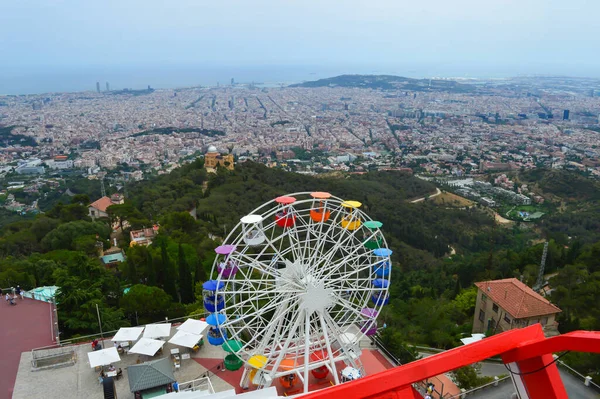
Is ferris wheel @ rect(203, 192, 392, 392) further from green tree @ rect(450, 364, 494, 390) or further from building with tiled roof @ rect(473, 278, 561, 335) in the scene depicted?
building with tiled roof @ rect(473, 278, 561, 335)

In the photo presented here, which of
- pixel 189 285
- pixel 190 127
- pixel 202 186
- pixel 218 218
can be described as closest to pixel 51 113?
pixel 190 127

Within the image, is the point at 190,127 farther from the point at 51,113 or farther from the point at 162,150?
the point at 51,113

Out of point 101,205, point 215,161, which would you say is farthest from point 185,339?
point 215,161

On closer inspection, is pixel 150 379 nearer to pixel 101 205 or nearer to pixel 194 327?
pixel 194 327

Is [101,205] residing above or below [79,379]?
below

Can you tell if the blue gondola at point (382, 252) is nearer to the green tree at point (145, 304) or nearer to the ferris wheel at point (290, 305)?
the ferris wheel at point (290, 305)

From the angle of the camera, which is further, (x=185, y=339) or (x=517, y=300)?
(x=517, y=300)

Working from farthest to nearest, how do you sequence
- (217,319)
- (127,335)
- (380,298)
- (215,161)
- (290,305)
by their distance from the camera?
1. (215,161)
2. (127,335)
3. (380,298)
4. (290,305)
5. (217,319)

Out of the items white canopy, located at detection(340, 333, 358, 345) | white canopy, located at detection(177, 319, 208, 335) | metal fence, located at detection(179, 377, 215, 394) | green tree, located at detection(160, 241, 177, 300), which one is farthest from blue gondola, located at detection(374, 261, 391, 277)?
green tree, located at detection(160, 241, 177, 300)
